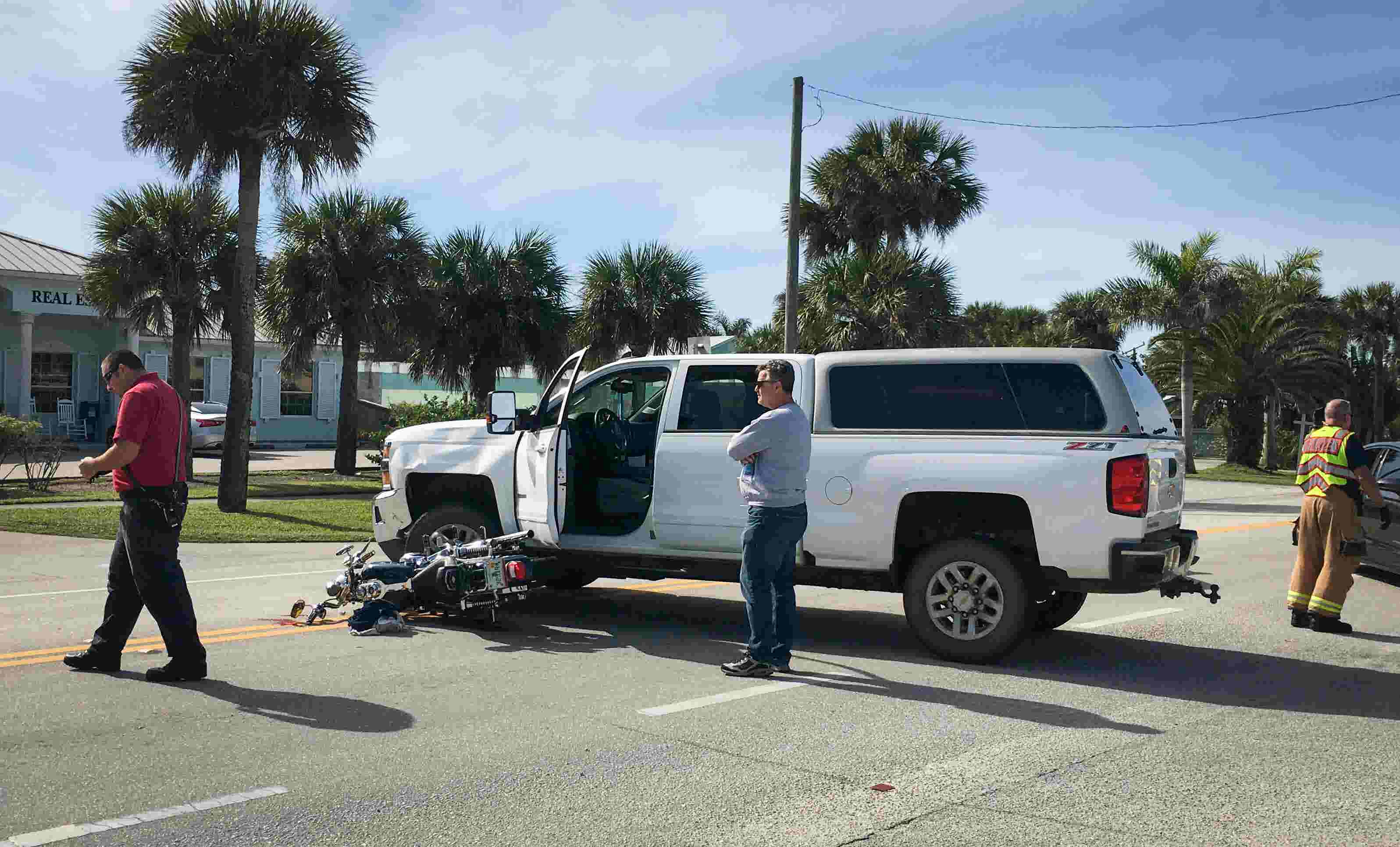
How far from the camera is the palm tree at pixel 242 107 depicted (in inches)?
731

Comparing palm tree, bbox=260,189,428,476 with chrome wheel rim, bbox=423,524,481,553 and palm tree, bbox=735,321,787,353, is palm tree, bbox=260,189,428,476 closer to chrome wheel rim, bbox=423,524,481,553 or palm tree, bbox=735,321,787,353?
palm tree, bbox=735,321,787,353

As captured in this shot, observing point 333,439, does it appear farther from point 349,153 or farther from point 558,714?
point 558,714

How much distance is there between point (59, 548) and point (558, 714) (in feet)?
32.4

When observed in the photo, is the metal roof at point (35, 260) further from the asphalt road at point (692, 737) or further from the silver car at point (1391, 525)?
the silver car at point (1391, 525)

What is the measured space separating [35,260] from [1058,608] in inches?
1241

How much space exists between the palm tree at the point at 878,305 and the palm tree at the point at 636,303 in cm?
306

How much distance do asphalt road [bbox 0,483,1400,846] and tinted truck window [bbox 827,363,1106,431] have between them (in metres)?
1.50

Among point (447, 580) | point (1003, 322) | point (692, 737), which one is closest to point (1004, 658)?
point (692, 737)

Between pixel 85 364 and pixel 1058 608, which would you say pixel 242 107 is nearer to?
pixel 1058 608

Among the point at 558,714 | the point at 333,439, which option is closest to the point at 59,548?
the point at 558,714

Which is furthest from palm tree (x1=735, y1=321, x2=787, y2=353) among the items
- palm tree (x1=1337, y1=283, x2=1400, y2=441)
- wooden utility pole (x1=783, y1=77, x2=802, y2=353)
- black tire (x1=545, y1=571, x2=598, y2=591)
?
palm tree (x1=1337, y1=283, x2=1400, y2=441)

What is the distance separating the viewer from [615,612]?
9633mm

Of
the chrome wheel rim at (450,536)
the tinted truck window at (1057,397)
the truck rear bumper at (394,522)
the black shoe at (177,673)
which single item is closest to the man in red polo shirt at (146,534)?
the black shoe at (177,673)

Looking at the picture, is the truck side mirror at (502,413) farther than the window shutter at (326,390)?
No
